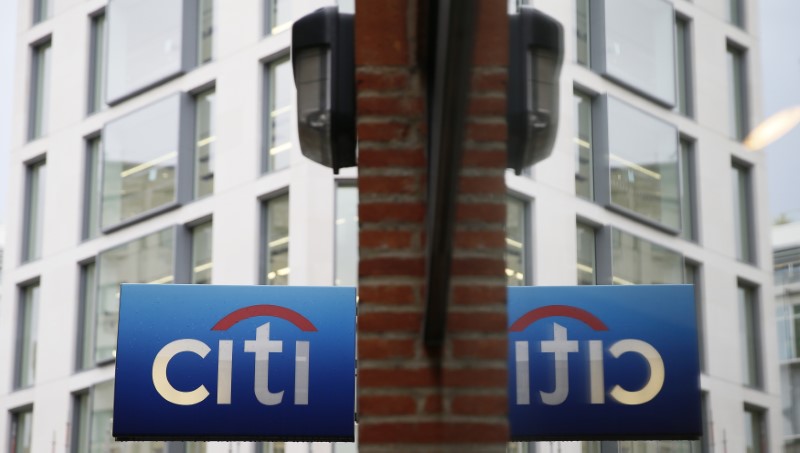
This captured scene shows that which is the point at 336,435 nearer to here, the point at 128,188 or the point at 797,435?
the point at 128,188

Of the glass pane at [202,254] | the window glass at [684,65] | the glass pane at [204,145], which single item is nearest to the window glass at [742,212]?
the window glass at [684,65]

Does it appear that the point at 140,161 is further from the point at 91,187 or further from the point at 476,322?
the point at 476,322

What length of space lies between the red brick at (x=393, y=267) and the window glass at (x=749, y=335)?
99.0ft

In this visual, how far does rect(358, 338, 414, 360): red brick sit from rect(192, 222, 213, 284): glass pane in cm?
2573

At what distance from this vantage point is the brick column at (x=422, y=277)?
17.2 feet

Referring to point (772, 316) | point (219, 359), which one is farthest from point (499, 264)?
point (772, 316)

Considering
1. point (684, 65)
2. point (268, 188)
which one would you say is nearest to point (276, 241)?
point (268, 188)

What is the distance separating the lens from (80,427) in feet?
109

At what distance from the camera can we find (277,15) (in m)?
31.2

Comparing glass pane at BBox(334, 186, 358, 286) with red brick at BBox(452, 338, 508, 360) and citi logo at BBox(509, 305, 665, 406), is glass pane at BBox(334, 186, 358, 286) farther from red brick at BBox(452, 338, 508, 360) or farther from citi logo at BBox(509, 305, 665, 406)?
red brick at BBox(452, 338, 508, 360)

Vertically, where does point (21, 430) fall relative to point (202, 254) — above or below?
below

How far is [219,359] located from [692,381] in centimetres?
282

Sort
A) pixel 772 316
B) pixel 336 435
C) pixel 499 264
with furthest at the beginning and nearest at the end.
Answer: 1. pixel 772 316
2. pixel 336 435
3. pixel 499 264

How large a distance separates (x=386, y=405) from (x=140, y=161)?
27.9 m
